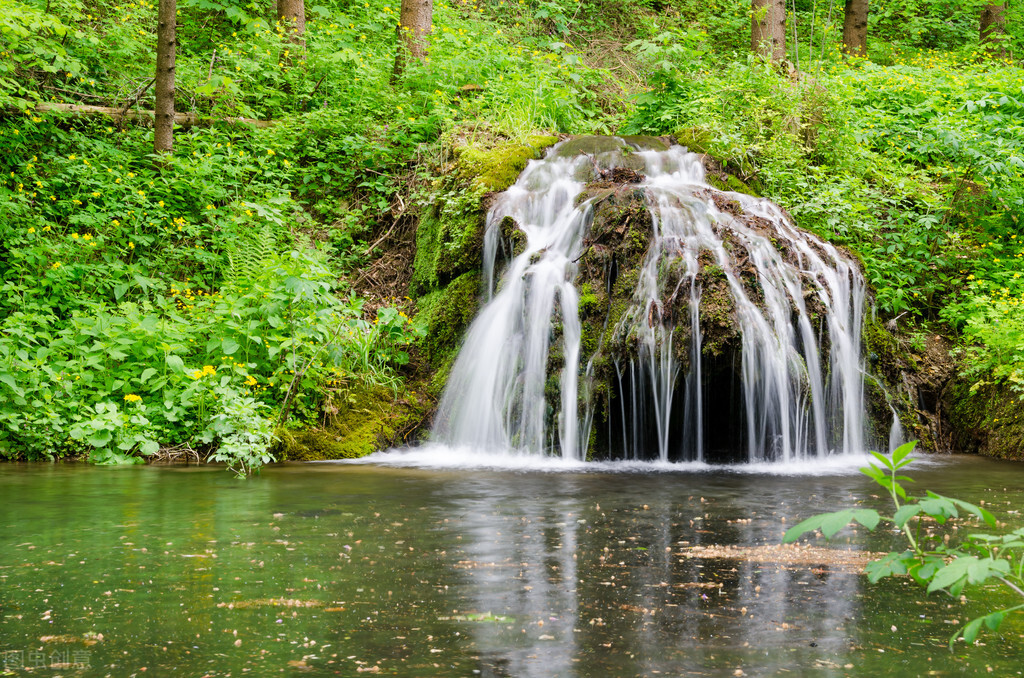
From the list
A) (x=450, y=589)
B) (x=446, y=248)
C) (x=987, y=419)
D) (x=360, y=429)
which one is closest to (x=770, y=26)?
(x=446, y=248)

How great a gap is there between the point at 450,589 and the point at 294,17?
544 inches

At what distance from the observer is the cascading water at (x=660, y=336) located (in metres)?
8.48

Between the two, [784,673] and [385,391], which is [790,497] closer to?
[784,673]

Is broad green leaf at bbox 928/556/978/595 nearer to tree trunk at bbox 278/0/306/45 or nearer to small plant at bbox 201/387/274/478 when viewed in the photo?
small plant at bbox 201/387/274/478

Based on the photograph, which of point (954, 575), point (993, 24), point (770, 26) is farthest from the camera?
point (993, 24)

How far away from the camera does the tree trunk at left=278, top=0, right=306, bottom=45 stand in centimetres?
1512

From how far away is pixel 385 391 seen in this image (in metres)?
9.55

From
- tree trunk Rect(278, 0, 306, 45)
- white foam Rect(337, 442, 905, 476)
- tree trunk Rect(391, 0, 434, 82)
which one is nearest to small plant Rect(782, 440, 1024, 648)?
white foam Rect(337, 442, 905, 476)

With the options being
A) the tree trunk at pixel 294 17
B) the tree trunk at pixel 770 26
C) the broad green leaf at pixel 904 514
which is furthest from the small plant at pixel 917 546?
the tree trunk at pixel 294 17

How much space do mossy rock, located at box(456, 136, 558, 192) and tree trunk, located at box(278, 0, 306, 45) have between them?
5086 millimetres

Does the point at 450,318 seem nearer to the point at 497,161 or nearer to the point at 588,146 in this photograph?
the point at 497,161

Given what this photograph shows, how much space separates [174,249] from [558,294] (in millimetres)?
5187

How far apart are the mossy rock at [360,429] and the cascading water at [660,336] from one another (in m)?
0.39

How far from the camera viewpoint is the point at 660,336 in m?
8.52
